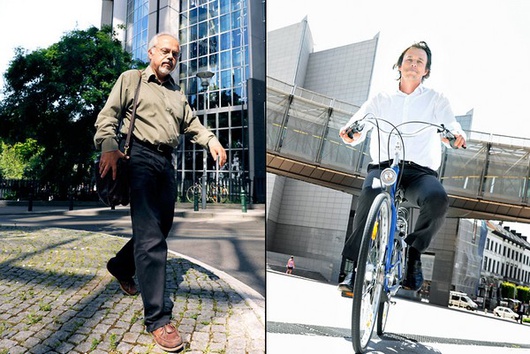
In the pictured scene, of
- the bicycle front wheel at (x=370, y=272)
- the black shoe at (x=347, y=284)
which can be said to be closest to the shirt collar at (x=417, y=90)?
the bicycle front wheel at (x=370, y=272)

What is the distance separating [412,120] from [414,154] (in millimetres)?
191

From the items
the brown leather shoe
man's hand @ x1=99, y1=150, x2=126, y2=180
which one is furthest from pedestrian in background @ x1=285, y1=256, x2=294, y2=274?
man's hand @ x1=99, y1=150, x2=126, y2=180

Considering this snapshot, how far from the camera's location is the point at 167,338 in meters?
1.89

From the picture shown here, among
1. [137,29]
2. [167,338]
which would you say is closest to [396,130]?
[137,29]

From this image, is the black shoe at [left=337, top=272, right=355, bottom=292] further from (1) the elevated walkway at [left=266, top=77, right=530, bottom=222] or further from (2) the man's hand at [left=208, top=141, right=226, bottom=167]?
(2) the man's hand at [left=208, top=141, right=226, bottom=167]

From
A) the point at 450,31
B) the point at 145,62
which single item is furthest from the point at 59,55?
the point at 450,31

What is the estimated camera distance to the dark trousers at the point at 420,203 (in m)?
2.23

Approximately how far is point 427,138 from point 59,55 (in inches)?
71.1

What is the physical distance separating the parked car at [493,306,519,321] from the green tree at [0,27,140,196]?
2.20 metres

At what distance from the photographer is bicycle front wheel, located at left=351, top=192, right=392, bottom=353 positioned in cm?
193

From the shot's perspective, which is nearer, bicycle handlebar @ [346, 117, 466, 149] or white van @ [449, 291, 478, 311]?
bicycle handlebar @ [346, 117, 466, 149]

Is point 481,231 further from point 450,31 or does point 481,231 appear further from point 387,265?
point 450,31

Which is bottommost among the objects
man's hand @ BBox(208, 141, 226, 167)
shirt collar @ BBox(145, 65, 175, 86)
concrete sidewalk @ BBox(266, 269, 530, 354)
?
concrete sidewalk @ BBox(266, 269, 530, 354)

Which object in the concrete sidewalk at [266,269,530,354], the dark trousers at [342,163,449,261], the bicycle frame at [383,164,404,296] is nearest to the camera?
the bicycle frame at [383,164,404,296]
